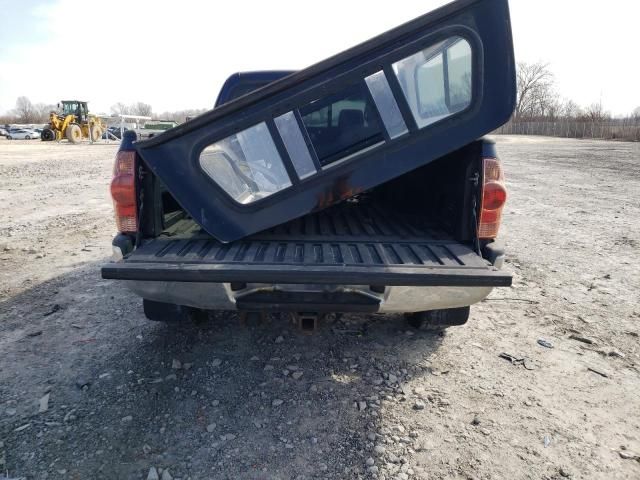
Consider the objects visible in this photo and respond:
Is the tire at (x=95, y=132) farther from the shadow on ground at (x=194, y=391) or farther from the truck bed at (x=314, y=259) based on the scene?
the truck bed at (x=314, y=259)

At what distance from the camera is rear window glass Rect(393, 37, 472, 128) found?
7.40 ft

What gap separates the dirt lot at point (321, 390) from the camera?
2115 mm

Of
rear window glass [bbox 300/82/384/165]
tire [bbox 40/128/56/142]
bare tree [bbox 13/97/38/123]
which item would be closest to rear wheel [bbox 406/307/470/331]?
rear window glass [bbox 300/82/384/165]

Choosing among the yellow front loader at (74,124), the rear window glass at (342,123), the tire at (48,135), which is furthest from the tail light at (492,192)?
the tire at (48,135)

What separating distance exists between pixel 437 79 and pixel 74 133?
36731 mm

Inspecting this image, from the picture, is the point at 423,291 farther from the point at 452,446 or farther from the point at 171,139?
the point at 171,139

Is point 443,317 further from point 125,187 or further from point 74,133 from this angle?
point 74,133

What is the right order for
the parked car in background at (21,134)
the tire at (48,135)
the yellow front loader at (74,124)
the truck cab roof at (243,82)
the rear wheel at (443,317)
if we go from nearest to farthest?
the rear wheel at (443,317)
the truck cab roof at (243,82)
the yellow front loader at (74,124)
the tire at (48,135)
the parked car in background at (21,134)

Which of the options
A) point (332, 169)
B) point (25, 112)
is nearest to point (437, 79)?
point (332, 169)

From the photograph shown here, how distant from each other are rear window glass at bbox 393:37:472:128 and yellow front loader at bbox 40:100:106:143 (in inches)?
1440

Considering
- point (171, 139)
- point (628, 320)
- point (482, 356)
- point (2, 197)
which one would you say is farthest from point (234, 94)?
point (2, 197)

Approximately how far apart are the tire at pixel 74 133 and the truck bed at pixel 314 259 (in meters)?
35.1

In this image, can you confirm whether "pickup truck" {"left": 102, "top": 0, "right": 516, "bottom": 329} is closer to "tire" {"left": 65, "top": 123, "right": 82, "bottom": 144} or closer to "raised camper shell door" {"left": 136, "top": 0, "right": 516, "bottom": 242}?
"raised camper shell door" {"left": 136, "top": 0, "right": 516, "bottom": 242}

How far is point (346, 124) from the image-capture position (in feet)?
8.24
